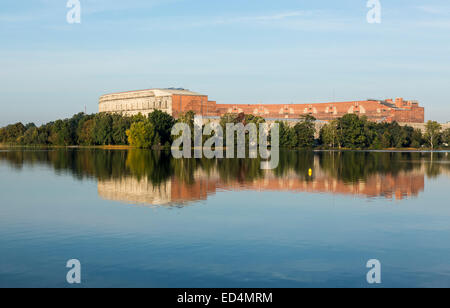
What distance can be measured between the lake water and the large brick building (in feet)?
349

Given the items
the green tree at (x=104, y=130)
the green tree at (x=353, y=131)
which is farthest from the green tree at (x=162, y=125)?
the green tree at (x=353, y=131)

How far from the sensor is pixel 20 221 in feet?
52.3

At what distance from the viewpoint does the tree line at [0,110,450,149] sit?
95500 mm

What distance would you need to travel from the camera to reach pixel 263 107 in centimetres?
14625

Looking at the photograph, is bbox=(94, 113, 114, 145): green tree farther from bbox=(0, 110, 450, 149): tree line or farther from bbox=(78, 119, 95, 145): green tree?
bbox=(78, 119, 95, 145): green tree

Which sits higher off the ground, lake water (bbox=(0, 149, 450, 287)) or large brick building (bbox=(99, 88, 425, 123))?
large brick building (bbox=(99, 88, 425, 123))

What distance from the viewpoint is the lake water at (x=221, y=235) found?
9.99 metres

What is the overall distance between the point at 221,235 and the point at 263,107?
440 feet

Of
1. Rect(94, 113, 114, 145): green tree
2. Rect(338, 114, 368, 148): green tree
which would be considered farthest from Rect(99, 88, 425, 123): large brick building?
Rect(338, 114, 368, 148): green tree

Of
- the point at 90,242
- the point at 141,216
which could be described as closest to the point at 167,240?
the point at 90,242

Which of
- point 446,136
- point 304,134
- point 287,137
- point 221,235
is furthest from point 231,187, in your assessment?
point 446,136

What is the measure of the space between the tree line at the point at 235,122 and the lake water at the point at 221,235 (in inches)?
2754
